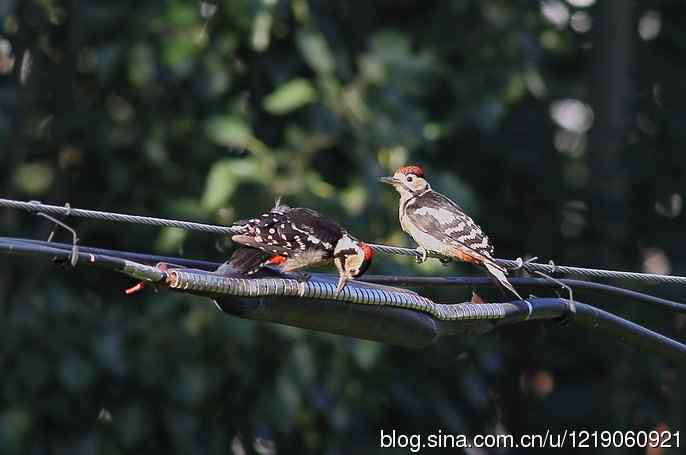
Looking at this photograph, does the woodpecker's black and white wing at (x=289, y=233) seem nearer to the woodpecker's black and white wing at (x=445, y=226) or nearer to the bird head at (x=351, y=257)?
the bird head at (x=351, y=257)

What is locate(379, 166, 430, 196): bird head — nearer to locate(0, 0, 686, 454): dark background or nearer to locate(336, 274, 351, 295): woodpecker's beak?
locate(0, 0, 686, 454): dark background

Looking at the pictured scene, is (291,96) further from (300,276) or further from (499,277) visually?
(300,276)

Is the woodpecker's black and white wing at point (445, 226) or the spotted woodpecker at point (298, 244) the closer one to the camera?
the spotted woodpecker at point (298, 244)

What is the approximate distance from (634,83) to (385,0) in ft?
6.79

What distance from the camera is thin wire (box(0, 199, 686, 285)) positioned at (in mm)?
5105

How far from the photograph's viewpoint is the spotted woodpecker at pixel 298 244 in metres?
5.43

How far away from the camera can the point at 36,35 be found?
33.2 feet

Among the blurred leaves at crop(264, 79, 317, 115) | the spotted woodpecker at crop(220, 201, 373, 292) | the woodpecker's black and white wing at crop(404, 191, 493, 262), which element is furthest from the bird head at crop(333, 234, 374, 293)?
the blurred leaves at crop(264, 79, 317, 115)

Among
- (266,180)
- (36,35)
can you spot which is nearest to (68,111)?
(36,35)

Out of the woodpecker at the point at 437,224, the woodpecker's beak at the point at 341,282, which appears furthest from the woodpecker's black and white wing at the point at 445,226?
the woodpecker's beak at the point at 341,282

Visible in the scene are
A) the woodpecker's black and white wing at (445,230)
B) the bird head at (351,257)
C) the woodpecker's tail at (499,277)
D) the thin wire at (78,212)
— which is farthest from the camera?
the woodpecker's black and white wing at (445,230)

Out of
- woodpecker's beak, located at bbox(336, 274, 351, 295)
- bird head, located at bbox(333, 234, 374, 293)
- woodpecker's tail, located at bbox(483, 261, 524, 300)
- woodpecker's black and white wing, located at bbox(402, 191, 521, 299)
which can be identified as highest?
woodpecker's black and white wing, located at bbox(402, 191, 521, 299)

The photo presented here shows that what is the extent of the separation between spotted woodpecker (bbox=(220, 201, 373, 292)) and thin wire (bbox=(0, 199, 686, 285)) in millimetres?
72

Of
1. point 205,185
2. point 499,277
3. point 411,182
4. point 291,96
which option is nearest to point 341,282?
point 499,277
